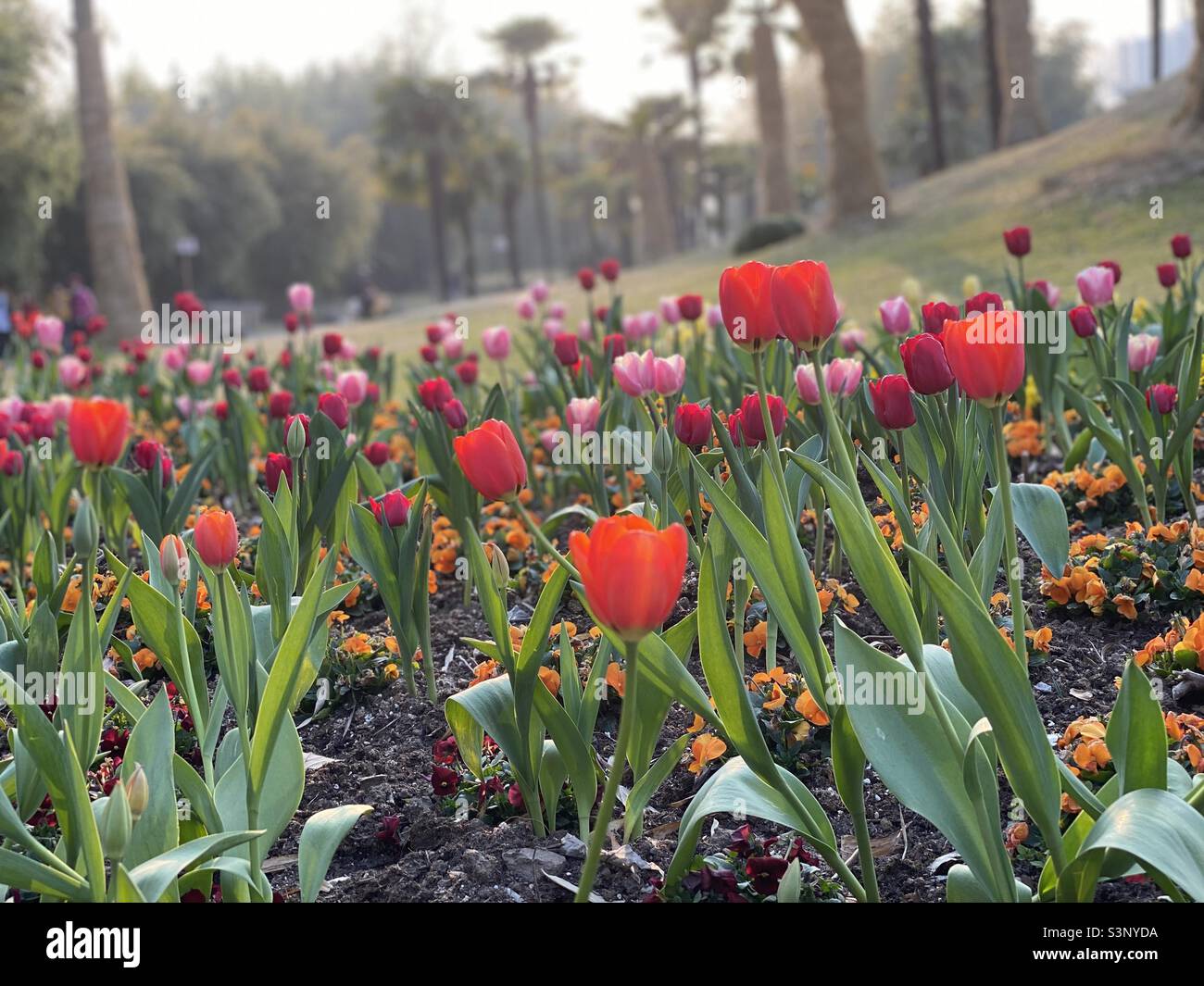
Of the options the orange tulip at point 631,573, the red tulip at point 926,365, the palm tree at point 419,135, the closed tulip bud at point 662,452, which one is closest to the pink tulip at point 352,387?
the closed tulip bud at point 662,452

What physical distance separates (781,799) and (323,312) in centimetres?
4855

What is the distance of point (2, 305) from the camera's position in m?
12.7

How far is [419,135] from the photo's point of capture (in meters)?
40.1

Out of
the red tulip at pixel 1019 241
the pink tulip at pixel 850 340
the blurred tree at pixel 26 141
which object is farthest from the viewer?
the blurred tree at pixel 26 141

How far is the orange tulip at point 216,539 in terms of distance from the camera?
1.86 m

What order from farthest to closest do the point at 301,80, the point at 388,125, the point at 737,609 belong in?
the point at 301,80 → the point at 388,125 → the point at 737,609

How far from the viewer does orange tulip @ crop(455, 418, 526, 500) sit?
162cm

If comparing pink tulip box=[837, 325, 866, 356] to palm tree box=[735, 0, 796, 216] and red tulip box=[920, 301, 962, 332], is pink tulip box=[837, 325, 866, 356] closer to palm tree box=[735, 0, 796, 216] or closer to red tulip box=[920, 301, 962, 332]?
red tulip box=[920, 301, 962, 332]

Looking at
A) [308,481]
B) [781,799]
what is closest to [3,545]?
[308,481]

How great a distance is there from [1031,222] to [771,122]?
10751 mm

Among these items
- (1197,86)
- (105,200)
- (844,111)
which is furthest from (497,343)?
(105,200)

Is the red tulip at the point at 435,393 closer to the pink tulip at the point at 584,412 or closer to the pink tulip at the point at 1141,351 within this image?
the pink tulip at the point at 584,412

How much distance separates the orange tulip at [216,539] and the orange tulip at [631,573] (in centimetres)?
81

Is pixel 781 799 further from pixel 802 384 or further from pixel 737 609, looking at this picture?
pixel 802 384
